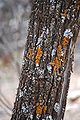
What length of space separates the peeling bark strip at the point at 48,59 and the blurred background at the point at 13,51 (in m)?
2.27

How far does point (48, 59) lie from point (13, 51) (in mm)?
4603

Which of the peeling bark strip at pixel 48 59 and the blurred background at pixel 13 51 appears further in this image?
the blurred background at pixel 13 51

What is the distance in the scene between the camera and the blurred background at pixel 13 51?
14.6 feet

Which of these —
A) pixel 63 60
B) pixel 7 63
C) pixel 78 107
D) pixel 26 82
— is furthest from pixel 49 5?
pixel 7 63

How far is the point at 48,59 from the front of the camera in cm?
155

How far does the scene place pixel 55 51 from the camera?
1.54 metres

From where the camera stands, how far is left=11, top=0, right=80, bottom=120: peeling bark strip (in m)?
1.51

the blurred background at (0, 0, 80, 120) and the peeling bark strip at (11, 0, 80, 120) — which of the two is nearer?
the peeling bark strip at (11, 0, 80, 120)

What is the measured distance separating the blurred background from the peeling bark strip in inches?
89.4

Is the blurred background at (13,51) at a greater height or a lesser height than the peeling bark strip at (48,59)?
greater

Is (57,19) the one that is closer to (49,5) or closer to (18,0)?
(49,5)

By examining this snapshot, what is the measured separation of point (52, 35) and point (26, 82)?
30 cm

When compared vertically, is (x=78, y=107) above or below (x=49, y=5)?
above

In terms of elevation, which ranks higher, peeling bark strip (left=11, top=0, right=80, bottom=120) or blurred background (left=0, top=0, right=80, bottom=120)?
blurred background (left=0, top=0, right=80, bottom=120)
